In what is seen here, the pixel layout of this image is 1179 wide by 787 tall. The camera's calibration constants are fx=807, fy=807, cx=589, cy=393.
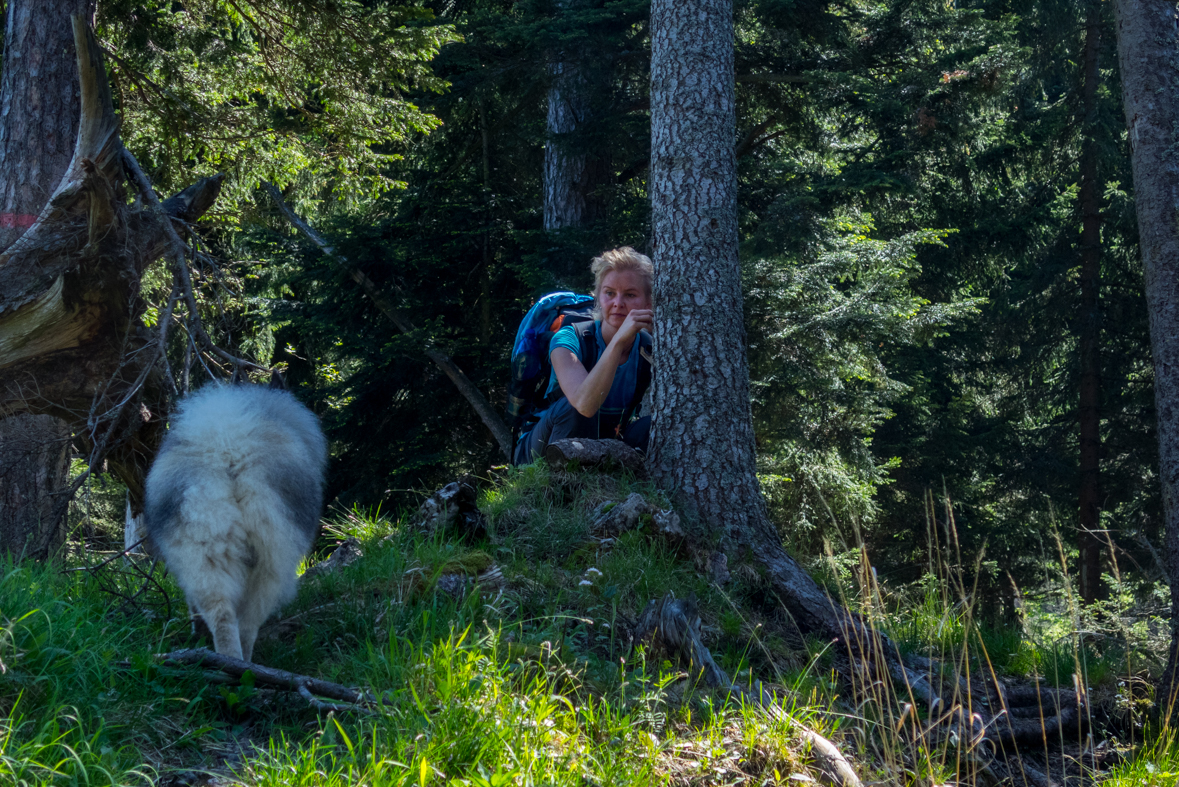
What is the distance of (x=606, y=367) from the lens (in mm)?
4863

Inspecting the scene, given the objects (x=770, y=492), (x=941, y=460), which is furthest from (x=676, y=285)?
(x=941, y=460)

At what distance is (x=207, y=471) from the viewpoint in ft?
9.46

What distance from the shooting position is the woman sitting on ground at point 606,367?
4.97m

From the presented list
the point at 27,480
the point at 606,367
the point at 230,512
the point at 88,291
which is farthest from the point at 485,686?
the point at 27,480

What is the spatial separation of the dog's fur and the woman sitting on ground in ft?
6.97

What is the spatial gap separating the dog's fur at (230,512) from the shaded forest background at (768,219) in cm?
149

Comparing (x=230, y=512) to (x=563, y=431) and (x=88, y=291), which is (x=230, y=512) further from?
(x=88, y=291)

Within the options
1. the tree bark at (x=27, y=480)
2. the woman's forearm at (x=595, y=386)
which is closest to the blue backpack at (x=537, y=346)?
the woman's forearm at (x=595, y=386)

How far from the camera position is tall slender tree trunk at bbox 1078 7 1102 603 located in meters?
12.8

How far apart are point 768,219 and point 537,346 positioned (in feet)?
13.8

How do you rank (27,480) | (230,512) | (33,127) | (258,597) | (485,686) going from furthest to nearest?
(33,127) → (27,480) → (258,597) → (230,512) → (485,686)

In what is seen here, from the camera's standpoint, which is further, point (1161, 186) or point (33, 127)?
point (33, 127)

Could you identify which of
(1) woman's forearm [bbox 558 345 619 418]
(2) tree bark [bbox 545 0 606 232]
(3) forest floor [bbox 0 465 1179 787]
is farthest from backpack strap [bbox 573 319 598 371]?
(2) tree bark [bbox 545 0 606 232]

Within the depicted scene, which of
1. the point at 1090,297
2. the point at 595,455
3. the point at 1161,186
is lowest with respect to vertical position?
the point at 595,455
